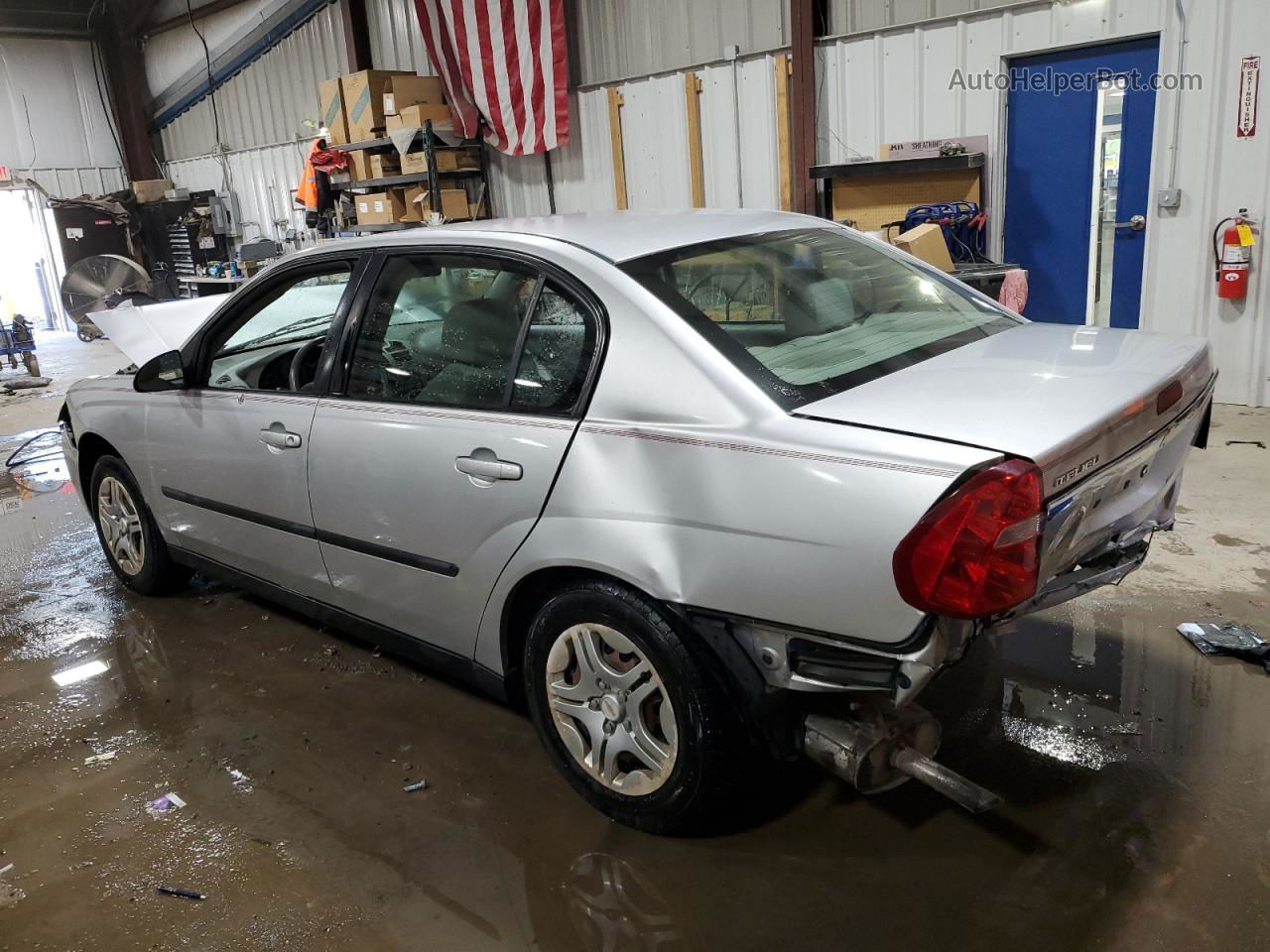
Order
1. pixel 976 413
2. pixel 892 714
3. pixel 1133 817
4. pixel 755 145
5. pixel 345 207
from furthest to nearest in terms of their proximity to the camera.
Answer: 1. pixel 345 207
2. pixel 755 145
3. pixel 1133 817
4. pixel 892 714
5. pixel 976 413

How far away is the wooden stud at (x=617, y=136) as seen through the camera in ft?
27.5

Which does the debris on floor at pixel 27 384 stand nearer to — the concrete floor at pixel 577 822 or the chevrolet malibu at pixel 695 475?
the concrete floor at pixel 577 822

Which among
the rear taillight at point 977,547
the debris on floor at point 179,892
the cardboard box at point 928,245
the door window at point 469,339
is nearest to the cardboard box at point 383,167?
the cardboard box at point 928,245

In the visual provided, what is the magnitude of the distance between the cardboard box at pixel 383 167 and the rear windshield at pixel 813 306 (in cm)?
772

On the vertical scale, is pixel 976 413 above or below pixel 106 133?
below

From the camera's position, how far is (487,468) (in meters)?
2.36

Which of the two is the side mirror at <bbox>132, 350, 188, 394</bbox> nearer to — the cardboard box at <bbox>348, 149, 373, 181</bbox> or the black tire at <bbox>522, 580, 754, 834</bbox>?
the black tire at <bbox>522, 580, 754, 834</bbox>

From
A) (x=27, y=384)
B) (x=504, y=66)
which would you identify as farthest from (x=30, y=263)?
(x=504, y=66)

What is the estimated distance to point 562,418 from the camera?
225 centimetres

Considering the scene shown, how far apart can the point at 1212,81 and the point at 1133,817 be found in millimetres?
4933

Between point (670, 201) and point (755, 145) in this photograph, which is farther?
point (670, 201)

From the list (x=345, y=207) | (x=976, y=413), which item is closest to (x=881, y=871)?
(x=976, y=413)

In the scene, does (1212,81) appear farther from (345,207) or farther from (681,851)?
(345,207)

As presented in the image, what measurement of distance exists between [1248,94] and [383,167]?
288 inches
